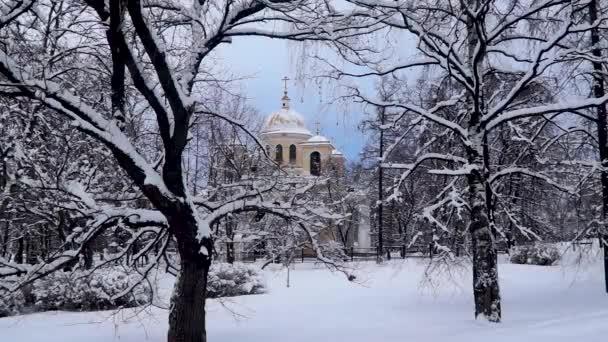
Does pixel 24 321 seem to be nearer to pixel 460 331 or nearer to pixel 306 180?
pixel 306 180

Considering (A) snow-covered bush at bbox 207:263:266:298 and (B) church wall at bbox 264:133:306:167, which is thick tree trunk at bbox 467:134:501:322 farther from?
(B) church wall at bbox 264:133:306:167

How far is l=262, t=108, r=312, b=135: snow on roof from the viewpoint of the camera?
49.3m

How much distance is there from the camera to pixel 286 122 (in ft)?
166

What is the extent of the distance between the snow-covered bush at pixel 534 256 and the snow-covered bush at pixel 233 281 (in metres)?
12.3

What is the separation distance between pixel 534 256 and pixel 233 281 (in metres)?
14.4

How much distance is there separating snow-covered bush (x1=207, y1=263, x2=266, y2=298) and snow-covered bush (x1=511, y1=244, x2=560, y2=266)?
12346 millimetres

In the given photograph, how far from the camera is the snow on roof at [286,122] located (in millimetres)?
49312

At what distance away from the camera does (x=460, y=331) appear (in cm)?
920

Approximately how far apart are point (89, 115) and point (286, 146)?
41.5 metres

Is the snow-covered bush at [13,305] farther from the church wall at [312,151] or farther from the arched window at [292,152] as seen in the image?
the arched window at [292,152]

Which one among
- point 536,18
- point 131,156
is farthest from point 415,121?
point 131,156

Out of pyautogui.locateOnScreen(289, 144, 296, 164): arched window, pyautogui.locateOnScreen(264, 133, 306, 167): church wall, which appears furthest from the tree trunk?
pyautogui.locateOnScreen(289, 144, 296, 164): arched window

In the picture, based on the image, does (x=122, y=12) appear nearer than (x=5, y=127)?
Yes

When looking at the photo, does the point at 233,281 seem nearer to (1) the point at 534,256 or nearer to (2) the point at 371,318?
(2) the point at 371,318
